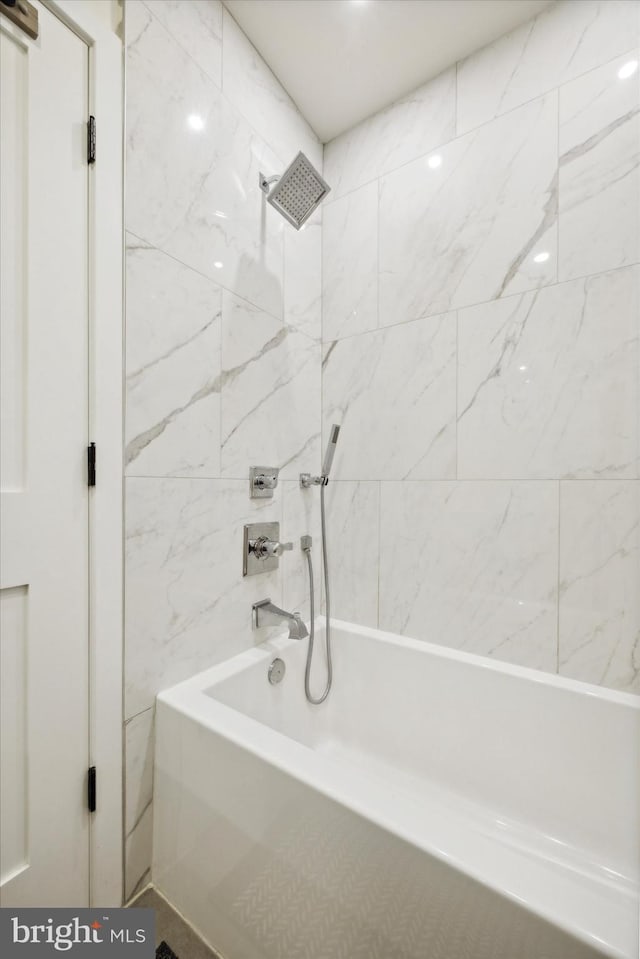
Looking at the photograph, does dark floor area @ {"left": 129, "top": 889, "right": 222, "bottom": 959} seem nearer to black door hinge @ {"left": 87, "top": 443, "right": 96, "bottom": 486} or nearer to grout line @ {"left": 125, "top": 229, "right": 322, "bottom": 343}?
black door hinge @ {"left": 87, "top": 443, "right": 96, "bottom": 486}

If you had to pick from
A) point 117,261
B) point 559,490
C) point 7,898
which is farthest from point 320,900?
point 117,261

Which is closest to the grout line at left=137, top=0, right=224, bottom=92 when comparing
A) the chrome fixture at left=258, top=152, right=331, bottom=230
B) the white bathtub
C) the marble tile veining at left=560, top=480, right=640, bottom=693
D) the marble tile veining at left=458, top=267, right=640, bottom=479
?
the chrome fixture at left=258, top=152, right=331, bottom=230

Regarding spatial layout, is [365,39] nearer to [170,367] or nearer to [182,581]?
[170,367]

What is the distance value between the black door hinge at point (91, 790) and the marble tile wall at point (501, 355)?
99cm

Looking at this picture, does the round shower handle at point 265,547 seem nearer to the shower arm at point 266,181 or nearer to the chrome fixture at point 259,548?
the chrome fixture at point 259,548

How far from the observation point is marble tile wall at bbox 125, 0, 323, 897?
3.51 feet

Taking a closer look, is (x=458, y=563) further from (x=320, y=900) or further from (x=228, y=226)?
(x=228, y=226)

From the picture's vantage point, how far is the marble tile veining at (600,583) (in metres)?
1.15

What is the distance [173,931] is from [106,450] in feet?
3.92

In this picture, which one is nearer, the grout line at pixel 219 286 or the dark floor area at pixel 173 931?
the dark floor area at pixel 173 931

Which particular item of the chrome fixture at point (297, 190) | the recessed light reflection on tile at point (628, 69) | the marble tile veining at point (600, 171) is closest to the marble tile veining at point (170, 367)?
the chrome fixture at point (297, 190)

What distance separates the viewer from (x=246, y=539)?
1.39 meters

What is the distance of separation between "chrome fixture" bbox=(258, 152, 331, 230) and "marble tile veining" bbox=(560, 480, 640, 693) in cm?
124

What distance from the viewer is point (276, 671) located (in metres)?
1.43
